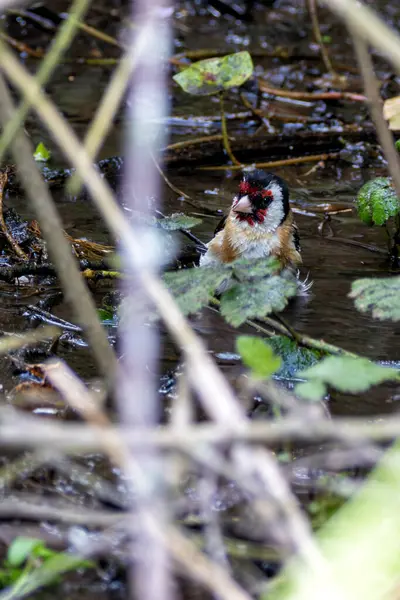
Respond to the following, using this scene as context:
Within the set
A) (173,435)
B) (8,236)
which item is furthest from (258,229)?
(173,435)

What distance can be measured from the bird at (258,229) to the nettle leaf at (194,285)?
1705 mm

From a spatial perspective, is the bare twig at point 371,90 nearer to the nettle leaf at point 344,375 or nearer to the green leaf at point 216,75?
the nettle leaf at point 344,375

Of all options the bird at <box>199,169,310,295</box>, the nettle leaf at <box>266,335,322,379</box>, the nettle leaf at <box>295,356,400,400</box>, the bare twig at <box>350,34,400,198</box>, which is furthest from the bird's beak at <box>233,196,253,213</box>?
the bare twig at <box>350,34,400,198</box>

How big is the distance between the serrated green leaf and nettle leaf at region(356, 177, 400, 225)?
157 centimetres

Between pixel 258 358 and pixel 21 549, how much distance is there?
27.6 inches

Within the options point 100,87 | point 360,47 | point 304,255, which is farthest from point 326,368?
point 100,87

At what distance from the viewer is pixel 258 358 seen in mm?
2127

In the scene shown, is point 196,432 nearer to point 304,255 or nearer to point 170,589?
point 170,589

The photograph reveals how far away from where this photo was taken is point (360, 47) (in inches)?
67.4

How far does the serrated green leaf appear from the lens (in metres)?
2.64

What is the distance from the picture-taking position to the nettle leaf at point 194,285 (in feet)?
8.29

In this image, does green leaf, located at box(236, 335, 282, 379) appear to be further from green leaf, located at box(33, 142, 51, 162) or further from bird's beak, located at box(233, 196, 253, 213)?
green leaf, located at box(33, 142, 51, 162)

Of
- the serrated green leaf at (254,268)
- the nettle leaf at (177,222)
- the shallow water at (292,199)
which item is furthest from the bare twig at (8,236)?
the serrated green leaf at (254,268)

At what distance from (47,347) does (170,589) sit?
1.49 metres
